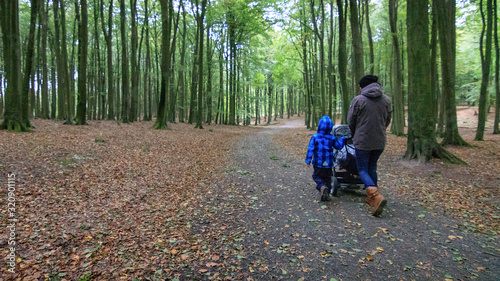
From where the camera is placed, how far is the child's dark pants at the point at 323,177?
4.96m

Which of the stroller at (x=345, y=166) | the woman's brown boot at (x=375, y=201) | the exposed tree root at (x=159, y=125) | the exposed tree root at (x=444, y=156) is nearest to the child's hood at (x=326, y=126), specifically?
the stroller at (x=345, y=166)

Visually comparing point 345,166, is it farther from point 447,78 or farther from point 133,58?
point 133,58

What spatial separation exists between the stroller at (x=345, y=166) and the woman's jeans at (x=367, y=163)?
0.41 m

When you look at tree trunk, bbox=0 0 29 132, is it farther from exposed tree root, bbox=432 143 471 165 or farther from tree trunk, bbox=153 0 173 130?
exposed tree root, bbox=432 143 471 165

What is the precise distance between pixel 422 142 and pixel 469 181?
1.74 meters

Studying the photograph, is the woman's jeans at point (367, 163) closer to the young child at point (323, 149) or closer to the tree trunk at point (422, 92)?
the young child at point (323, 149)

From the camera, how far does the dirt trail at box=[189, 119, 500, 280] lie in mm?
2658

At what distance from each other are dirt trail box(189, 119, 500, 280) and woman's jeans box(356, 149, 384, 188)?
0.57m

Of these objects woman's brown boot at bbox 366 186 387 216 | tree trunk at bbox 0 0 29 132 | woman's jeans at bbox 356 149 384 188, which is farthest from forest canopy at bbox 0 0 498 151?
woman's brown boot at bbox 366 186 387 216

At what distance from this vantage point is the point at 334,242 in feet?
10.8

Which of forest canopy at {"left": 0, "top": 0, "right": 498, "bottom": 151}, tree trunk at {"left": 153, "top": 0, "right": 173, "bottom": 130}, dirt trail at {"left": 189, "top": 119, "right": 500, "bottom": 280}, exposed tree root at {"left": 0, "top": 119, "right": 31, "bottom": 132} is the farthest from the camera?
tree trunk at {"left": 153, "top": 0, "right": 173, "bottom": 130}

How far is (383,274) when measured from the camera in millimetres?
2586

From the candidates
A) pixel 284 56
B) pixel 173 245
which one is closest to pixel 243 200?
pixel 173 245

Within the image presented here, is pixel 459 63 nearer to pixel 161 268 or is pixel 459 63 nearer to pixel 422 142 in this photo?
pixel 422 142
